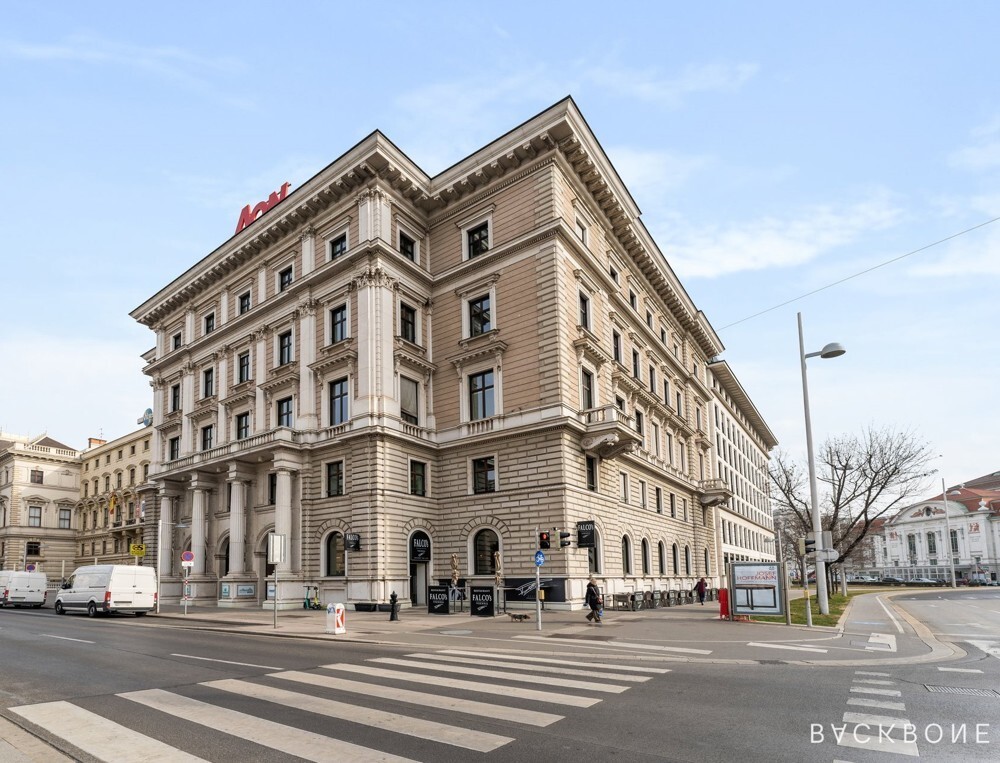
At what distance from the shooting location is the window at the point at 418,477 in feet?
113

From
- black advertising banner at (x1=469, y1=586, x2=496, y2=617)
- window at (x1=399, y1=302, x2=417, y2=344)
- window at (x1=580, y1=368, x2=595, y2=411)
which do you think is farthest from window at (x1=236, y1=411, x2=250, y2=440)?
black advertising banner at (x1=469, y1=586, x2=496, y2=617)

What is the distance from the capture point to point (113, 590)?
99.4 feet

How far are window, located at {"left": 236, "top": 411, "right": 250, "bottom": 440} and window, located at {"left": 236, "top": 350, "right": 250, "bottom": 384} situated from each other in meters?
2.11

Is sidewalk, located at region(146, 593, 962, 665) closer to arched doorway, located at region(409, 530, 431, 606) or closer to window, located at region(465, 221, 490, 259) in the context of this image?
arched doorway, located at region(409, 530, 431, 606)

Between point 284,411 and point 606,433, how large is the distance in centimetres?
1895

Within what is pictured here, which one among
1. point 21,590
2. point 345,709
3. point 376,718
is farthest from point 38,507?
point 376,718

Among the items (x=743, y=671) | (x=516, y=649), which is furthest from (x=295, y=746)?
(x=516, y=649)

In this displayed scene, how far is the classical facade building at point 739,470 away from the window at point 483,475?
30.5m

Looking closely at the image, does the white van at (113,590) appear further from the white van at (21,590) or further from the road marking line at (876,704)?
the road marking line at (876,704)

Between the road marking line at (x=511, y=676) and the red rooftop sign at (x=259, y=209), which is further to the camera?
the red rooftop sign at (x=259, y=209)

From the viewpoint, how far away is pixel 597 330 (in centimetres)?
3719

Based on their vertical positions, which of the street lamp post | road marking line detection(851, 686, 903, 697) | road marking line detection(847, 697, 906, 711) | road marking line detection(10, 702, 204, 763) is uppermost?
the street lamp post

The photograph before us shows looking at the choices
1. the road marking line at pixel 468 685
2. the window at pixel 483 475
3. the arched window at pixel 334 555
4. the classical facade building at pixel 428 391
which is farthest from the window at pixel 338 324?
the road marking line at pixel 468 685

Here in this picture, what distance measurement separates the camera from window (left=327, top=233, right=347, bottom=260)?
122 feet
